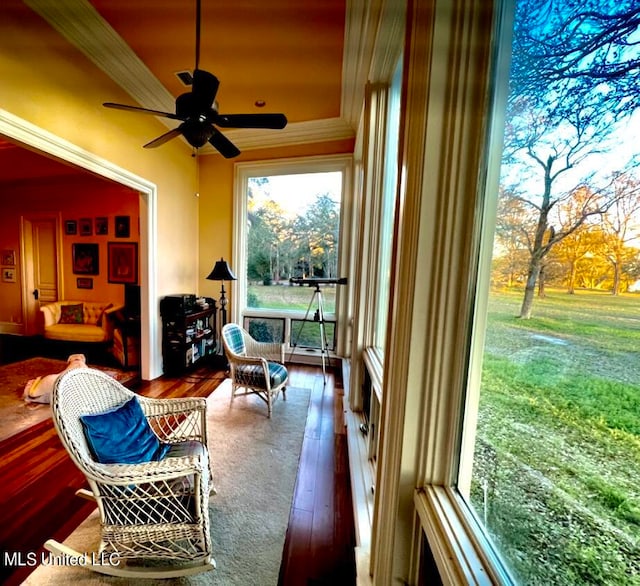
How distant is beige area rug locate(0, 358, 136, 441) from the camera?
92.2 inches

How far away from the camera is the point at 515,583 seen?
1.96 ft

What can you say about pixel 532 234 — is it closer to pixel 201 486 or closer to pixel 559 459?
pixel 559 459

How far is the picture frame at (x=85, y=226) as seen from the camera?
15.8ft

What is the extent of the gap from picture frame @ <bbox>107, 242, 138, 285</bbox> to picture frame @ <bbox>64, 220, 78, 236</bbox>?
0.80 meters

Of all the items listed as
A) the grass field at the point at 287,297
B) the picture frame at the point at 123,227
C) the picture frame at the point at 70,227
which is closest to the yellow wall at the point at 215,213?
the grass field at the point at 287,297

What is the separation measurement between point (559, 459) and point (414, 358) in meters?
0.38

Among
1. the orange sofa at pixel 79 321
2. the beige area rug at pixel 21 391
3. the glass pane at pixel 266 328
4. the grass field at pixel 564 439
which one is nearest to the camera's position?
the grass field at pixel 564 439

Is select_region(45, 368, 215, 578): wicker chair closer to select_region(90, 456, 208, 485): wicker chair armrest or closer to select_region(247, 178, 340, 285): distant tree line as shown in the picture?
select_region(90, 456, 208, 485): wicker chair armrest

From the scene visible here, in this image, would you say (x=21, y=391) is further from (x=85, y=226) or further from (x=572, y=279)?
(x=572, y=279)

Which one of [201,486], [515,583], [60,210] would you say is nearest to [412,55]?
[515,583]

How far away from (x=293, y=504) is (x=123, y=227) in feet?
16.5

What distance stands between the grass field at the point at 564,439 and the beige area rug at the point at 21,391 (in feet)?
11.1

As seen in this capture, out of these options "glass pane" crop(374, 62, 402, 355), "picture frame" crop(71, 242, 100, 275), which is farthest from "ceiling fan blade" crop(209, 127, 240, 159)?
"picture frame" crop(71, 242, 100, 275)

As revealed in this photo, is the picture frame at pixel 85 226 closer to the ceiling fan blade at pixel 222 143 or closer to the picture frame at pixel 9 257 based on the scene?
the picture frame at pixel 9 257
